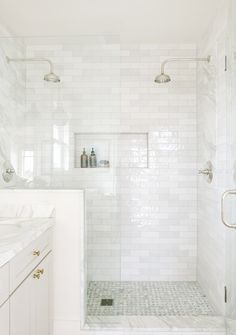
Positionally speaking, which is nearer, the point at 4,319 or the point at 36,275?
the point at 4,319

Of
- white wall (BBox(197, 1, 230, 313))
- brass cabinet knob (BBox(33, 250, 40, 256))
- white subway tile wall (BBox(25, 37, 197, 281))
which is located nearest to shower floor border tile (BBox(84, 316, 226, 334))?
white wall (BBox(197, 1, 230, 313))

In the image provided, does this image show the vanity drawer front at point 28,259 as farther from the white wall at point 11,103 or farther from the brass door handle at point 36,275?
the white wall at point 11,103

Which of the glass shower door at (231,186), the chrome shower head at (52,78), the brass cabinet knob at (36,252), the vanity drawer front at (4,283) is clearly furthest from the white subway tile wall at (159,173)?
the vanity drawer front at (4,283)

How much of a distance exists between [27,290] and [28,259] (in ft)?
0.49

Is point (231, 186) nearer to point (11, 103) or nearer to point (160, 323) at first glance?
point (160, 323)

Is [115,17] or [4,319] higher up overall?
[115,17]

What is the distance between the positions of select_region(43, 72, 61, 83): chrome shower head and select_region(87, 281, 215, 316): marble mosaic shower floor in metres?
1.76

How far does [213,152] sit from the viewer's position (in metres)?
2.47

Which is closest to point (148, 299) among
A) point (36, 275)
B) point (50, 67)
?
point (36, 275)

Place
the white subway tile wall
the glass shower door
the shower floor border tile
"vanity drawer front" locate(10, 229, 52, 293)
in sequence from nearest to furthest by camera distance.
A: "vanity drawer front" locate(10, 229, 52, 293) → the glass shower door → the shower floor border tile → the white subway tile wall

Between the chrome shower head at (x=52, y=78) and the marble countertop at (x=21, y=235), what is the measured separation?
1.15 meters

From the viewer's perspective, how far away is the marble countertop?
46.1 inches

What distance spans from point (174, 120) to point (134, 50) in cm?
85

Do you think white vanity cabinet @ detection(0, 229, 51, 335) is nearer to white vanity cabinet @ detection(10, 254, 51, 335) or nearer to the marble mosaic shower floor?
white vanity cabinet @ detection(10, 254, 51, 335)
